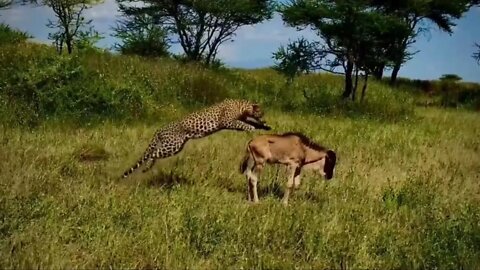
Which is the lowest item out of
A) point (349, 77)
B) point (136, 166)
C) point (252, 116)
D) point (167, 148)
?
point (136, 166)

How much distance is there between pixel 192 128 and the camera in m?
9.44

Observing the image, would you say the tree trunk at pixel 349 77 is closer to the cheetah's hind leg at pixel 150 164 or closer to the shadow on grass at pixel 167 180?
the cheetah's hind leg at pixel 150 164

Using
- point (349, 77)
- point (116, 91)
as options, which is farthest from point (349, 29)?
point (116, 91)

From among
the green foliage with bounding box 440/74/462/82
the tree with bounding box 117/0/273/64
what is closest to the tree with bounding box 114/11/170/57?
the tree with bounding box 117/0/273/64

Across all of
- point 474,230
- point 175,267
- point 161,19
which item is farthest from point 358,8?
point 175,267

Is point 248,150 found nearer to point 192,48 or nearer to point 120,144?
point 120,144

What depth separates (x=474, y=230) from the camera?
6844mm

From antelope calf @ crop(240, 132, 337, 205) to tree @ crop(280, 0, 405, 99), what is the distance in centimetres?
1584

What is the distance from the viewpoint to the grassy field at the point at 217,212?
5948 mm

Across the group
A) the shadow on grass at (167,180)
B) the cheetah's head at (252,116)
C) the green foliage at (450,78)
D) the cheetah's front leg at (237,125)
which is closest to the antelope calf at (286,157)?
the shadow on grass at (167,180)

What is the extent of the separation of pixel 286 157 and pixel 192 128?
1.99 metres

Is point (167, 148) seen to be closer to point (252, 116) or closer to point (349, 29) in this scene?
point (252, 116)

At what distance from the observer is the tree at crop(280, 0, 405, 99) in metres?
24.1

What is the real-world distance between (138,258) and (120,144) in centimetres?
614
